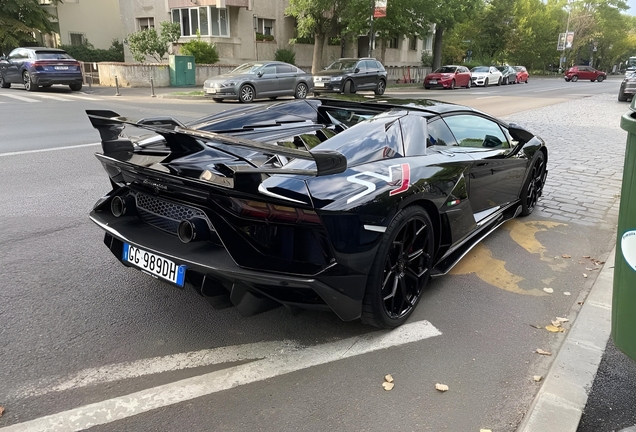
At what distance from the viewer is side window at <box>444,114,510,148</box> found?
161 inches

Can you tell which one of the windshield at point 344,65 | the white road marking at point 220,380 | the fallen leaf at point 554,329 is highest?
the windshield at point 344,65

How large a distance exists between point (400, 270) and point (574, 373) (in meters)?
1.13

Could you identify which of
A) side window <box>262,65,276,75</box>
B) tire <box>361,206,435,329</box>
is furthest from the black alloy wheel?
tire <box>361,206,435,329</box>

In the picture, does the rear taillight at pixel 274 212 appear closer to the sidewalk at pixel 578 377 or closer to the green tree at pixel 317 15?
the sidewalk at pixel 578 377

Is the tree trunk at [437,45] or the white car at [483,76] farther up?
the tree trunk at [437,45]

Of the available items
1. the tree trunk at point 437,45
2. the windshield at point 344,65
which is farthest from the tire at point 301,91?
the tree trunk at point 437,45

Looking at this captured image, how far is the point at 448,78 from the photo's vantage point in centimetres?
3045

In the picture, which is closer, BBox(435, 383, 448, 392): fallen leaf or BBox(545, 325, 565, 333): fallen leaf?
BBox(435, 383, 448, 392): fallen leaf

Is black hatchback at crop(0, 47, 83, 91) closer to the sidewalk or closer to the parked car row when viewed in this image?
the parked car row

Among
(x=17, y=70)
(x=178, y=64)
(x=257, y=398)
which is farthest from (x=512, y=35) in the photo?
(x=257, y=398)

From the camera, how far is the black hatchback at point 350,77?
20.8 metres

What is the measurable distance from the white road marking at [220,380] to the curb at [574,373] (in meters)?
0.73

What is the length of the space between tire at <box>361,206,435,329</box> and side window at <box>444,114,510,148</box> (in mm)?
1158

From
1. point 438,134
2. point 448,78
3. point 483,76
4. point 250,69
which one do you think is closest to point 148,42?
point 250,69
